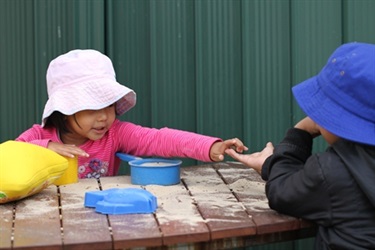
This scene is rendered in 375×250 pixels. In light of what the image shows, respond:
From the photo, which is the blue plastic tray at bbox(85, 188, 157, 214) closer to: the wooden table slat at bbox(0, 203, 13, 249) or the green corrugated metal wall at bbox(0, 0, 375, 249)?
the wooden table slat at bbox(0, 203, 13, 249)

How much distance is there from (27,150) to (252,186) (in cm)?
84

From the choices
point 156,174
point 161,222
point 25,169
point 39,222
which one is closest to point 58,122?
point 156,174

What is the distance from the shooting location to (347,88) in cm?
270

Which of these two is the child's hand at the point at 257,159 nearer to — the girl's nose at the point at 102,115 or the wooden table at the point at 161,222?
the wooden table at the point at 161,222

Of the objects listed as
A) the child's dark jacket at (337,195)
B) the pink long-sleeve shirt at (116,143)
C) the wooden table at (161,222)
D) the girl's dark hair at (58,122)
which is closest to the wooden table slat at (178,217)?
the wooden table at (161,222)

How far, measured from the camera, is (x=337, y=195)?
2648 mm

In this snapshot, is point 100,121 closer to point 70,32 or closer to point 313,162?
point 70,32

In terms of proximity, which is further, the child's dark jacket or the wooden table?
the child's dark jacket

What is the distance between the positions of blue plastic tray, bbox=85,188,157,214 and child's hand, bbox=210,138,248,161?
69cm

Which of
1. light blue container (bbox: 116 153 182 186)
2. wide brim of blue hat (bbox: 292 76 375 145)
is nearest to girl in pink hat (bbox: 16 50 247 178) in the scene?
light blue container (bbox: 116 153 182 186)

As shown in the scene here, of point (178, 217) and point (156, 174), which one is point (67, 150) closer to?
point (156, 174)

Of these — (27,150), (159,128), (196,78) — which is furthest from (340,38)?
(27,150)

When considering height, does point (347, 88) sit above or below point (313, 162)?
above

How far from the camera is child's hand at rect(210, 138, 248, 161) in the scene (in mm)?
3461
